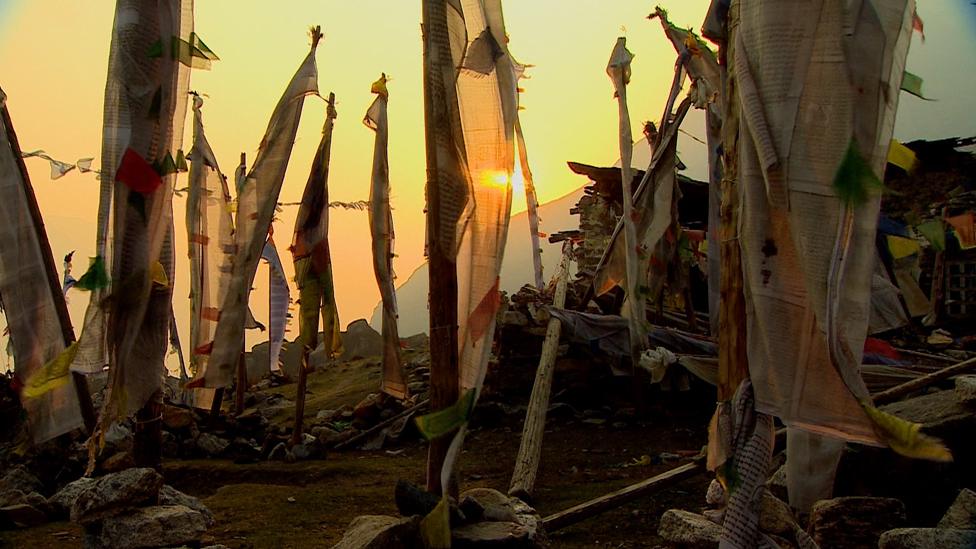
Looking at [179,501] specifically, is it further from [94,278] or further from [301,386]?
[301,386]

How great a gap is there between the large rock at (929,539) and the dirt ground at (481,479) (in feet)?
5.50

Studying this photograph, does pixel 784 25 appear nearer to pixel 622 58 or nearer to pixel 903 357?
pixel 622 58

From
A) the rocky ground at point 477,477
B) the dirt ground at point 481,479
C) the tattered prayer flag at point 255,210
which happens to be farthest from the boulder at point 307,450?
the tattered prayer flag at point 255,210

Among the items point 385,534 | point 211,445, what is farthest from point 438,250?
point 211,445

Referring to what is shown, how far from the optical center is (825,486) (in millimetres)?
3721

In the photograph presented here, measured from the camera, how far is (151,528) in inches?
149

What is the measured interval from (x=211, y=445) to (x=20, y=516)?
11.1 feet

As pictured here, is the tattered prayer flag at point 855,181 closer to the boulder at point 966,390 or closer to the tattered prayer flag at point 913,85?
the tattered prayer flag at point 913,85

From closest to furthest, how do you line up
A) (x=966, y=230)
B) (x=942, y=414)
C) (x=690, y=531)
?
(x=690, y=531), (x=942, y=414), (x=966, y=230)

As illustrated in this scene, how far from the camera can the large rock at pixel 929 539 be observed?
2.99m

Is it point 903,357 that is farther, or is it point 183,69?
point 903,357

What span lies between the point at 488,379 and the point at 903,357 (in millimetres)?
4899

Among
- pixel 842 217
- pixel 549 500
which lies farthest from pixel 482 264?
pixel 549 500

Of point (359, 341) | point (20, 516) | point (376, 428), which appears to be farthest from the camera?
point (359, 341)
